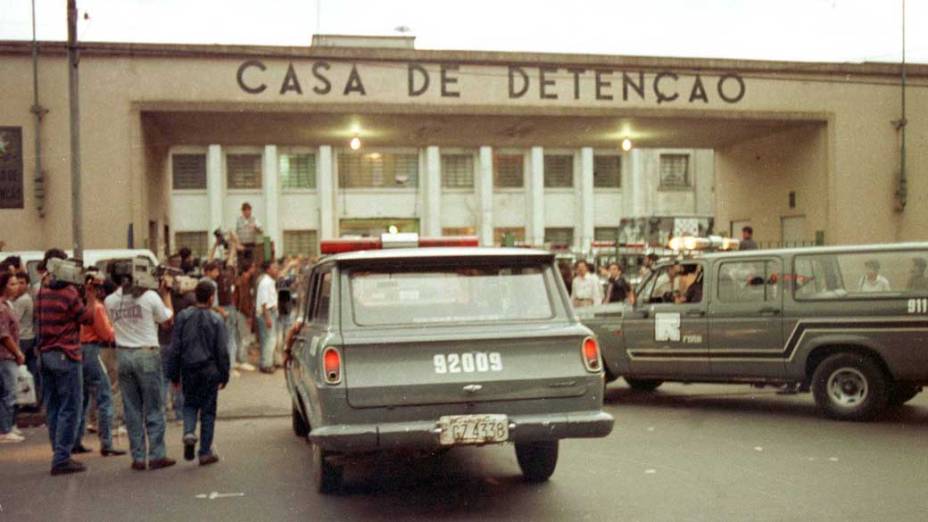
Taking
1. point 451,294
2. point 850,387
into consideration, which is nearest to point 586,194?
point 850,387

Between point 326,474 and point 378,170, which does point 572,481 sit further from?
point 378,170

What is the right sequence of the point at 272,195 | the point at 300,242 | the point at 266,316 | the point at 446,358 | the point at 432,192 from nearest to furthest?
the point at 446,358 → the point at 266,316 → the point at 272,195 → the point at 300,242 → the point at 432,192

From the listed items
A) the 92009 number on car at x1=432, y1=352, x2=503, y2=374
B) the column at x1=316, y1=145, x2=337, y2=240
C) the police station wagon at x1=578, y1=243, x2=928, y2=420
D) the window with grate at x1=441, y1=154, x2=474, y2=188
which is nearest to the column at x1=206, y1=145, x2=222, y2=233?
the column at x1=316, y1=145, x2=337, y2=240

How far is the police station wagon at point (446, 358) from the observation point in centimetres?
658

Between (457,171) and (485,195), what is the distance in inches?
72.1

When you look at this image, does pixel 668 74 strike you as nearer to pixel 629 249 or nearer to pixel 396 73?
pixel 396 73

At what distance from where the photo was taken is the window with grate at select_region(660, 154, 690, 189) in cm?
4850

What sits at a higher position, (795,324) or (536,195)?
(536,195)

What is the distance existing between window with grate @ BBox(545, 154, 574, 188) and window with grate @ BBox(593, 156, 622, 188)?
1.17m

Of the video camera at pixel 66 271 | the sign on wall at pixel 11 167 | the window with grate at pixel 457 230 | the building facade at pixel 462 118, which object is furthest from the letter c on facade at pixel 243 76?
the window with grate at pixel 457 230

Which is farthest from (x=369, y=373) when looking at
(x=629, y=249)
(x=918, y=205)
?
(x=629, y=249)

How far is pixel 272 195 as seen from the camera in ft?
145

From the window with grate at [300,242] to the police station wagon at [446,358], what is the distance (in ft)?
125

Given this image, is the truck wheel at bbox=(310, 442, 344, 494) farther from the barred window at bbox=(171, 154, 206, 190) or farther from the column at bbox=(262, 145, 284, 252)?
the barred window at bbox=(171, 154, 206, 190)
